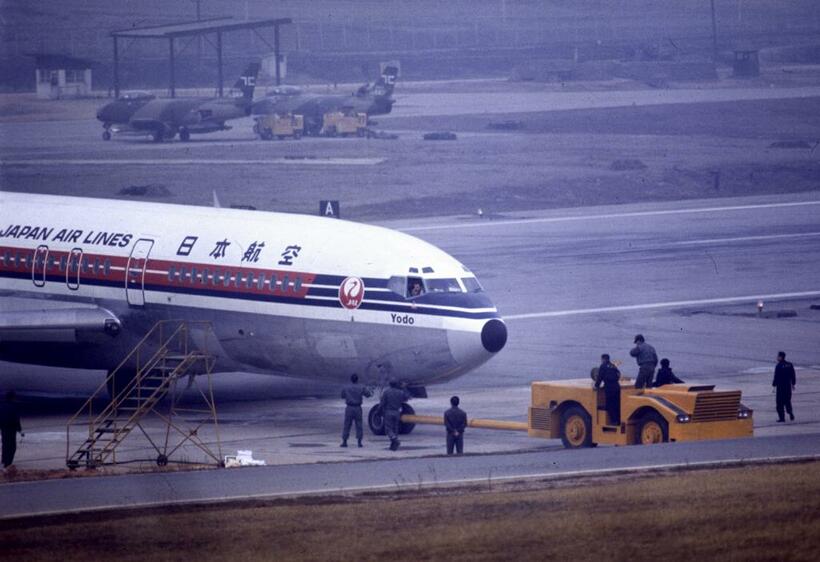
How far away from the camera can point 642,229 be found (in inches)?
2965

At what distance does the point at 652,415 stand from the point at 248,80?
237 ft

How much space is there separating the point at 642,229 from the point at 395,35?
94.5 feet

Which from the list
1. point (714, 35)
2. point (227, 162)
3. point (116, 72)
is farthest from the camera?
point (116, 72)

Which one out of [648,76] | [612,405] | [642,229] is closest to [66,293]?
[612,405]

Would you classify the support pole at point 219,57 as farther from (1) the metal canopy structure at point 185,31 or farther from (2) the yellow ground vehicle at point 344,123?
(2) the yellow ground vehicle at point 344,123

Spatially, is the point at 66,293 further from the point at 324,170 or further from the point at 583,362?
the point at 324,170

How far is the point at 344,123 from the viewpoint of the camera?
10719cm

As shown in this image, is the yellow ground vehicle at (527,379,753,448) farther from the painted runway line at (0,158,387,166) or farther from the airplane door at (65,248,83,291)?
the painted runway line at (0,158,387,166)

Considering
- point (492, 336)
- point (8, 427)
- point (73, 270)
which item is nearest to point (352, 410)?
point (492, 336)

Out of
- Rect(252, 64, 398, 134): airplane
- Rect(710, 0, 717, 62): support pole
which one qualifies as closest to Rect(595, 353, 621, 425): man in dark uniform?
Rect(710, 0, 717, 62): support pole

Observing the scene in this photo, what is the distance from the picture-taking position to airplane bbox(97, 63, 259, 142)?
9638cm

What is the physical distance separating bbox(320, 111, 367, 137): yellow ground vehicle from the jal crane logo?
71.4 meters

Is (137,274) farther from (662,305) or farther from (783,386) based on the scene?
(662,305)

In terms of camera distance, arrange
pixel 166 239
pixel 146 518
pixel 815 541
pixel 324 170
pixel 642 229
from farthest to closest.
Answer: pixel 324 170
pixel 642 229
pixel 166 239
pixel 146 518
pixel 815 541
